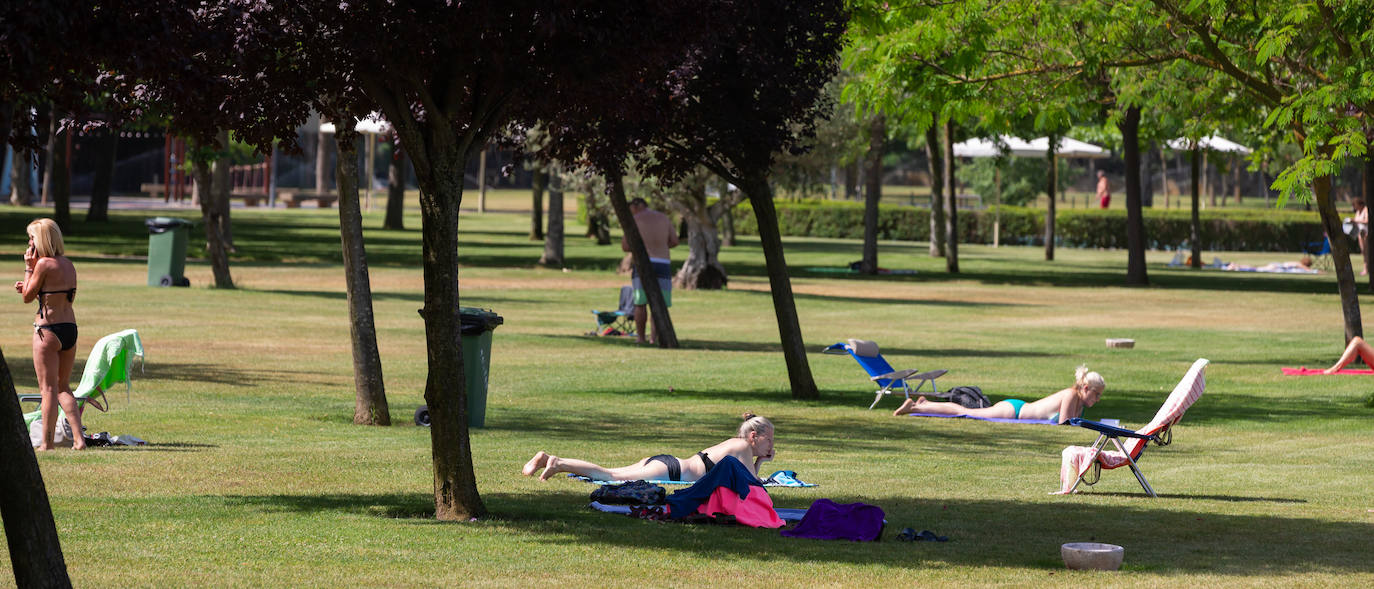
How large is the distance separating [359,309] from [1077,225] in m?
50.8

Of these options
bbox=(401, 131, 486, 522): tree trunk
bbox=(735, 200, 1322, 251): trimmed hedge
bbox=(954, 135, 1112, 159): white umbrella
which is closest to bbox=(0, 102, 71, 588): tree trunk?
bbox=(401, 131, 486, 522): tree trunk

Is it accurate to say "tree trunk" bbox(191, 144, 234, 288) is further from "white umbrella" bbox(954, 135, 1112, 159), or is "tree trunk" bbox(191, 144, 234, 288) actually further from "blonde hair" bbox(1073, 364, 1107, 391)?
"white umbrella" bbox(954, 135, 1112, 159)

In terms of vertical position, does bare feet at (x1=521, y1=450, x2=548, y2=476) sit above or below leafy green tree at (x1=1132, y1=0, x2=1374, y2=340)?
below

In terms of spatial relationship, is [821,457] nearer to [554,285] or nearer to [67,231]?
[554,285]

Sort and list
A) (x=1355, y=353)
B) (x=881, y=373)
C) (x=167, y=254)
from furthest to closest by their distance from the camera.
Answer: (x=167, y=254) → (x=1355, y=353) → (x=881, y=373)

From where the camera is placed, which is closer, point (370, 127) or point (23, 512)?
point (23, 512)

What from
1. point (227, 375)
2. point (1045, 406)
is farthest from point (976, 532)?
point (227, 375)

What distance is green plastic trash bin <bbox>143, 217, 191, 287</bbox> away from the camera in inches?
1185

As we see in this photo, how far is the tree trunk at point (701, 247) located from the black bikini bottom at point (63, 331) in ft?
73.8

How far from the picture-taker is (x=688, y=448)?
13.2 metres

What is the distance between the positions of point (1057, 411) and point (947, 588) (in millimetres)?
8203

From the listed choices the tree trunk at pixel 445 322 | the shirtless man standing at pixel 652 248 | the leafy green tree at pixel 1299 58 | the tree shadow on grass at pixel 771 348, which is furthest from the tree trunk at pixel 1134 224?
the tree trunk at pixel 445 322

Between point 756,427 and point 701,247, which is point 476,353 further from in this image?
point 701,247

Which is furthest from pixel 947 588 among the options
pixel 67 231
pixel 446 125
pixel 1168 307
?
pixel 67 231
